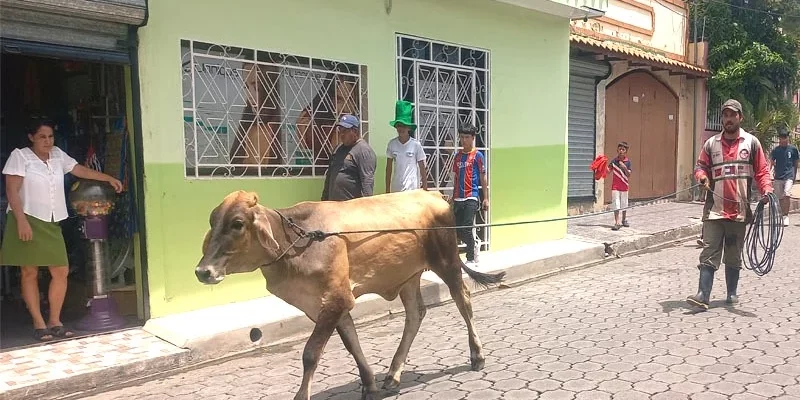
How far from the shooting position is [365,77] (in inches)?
275

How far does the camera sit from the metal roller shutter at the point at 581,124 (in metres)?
12.4

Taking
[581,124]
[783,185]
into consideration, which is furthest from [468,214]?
[783,185]

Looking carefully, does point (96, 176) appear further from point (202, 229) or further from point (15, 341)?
point (15, 341)

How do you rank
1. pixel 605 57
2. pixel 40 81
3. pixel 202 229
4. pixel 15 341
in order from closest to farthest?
pixel 15 341, pixel 202 229, pixel 40 81, pixel 605 57

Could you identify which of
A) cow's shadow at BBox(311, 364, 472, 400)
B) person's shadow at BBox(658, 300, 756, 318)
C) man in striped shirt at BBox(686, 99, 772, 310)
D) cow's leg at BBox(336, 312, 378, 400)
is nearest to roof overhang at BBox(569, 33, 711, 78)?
man in striped shirt at BBox(686, 99, 772, 310)

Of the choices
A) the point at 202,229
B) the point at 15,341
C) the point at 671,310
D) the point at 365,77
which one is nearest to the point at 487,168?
the point at 365,77

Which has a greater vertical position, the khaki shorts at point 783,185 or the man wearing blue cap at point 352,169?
the man wearing blue cap at point 352,169

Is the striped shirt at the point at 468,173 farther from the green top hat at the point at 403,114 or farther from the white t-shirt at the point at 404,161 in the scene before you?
the green top hat at the point at 403,114

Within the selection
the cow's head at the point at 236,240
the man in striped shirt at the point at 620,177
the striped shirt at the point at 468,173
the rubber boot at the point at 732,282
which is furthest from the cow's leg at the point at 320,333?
the man in striped shirt at the point at 620,177

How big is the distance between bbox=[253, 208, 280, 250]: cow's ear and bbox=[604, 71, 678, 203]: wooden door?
36.7 feet

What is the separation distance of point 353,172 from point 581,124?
308 inches

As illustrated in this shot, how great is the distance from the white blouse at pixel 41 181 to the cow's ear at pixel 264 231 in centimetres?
259

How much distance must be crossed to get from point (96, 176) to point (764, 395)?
16.8ft

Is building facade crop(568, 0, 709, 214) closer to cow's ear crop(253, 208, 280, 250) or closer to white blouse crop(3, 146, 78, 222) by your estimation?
white blouse crop(3, 146, 78, 222)
